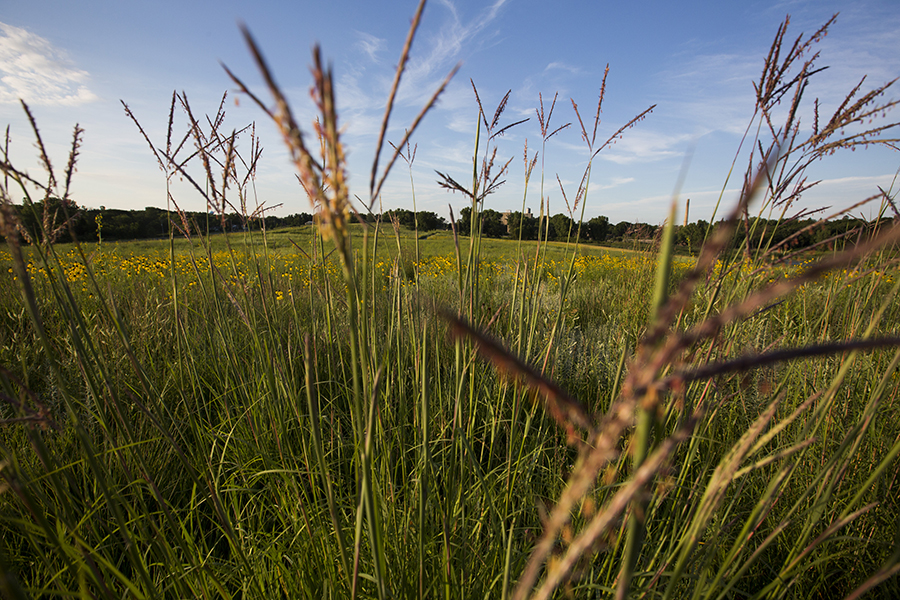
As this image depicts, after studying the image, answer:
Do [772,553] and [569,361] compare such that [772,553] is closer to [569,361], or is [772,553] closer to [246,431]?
[569,361]

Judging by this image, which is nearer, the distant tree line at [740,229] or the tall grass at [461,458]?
the tall grass at [461,458]

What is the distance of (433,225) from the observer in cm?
705

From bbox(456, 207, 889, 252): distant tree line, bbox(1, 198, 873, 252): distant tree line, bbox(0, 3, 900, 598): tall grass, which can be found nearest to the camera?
bbox(0, 3, 900, 598): tall grass

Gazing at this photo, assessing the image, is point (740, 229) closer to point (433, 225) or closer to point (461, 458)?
point (461, 458)

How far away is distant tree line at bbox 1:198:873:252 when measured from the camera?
1298 mm

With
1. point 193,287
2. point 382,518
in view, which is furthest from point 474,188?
point 193,287

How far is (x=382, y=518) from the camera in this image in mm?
1282

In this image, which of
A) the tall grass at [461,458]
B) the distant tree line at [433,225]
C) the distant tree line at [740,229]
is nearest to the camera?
the tall grass at [461,458]

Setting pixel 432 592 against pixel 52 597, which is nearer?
pixel 432 592

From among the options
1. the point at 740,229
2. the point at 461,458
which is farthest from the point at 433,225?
the point at 461,458

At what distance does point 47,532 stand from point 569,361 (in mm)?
2877

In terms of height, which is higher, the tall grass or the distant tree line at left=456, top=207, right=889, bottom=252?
the distant tree line at left=456, top=207, right=889, bottom=252

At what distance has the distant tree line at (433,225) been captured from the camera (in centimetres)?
130

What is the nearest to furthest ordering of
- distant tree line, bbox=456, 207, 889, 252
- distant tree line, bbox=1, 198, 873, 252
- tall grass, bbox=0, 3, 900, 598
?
tall grass, bbox=0, 3, 900, 598
distant tree line, bbox=456, 207, 889, 252
distant tree line, bbox=1, 198, 873, 252
